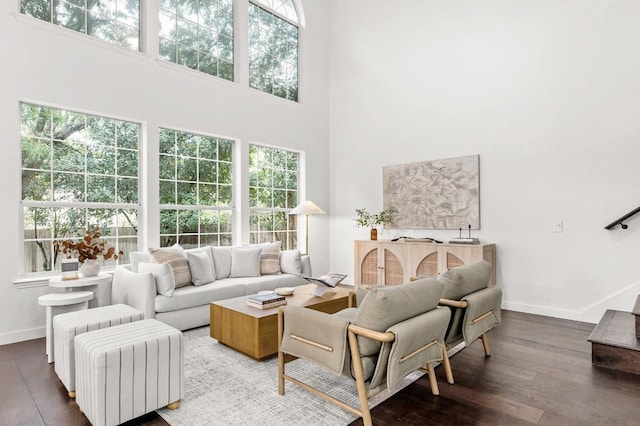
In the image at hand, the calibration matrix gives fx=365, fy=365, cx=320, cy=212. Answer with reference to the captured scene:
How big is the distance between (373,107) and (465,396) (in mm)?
4809

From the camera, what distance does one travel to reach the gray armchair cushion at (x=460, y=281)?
2.65 m

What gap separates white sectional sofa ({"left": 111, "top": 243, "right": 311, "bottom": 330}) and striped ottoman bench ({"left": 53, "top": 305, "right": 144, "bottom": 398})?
0.79m

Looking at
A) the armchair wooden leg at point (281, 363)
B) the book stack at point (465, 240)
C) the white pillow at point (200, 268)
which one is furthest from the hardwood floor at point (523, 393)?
the white pillow at point (200, 268)

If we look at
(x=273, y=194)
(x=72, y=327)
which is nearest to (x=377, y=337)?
(x=72, y=327)

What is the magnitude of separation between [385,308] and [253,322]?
56.4 inches

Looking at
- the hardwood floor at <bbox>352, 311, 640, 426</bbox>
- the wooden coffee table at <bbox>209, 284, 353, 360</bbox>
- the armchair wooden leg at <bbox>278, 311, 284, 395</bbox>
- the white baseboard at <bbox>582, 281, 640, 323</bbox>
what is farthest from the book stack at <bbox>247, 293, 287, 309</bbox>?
the white baseboard at <bbox>582, 281, 640, 323</bbox>

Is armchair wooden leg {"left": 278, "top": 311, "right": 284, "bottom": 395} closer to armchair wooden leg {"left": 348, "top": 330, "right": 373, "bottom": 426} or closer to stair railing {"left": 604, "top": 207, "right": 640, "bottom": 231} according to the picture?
armchair wooden leg {"left": 348, "top": 330, "right": 373, "bottom": 426}

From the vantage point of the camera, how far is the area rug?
2.16 metres

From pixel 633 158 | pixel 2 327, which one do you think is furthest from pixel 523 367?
pixel 2 327

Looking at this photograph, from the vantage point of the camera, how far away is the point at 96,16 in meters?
4.28

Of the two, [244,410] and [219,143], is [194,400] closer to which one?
[244,410]

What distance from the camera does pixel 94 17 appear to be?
168 inches

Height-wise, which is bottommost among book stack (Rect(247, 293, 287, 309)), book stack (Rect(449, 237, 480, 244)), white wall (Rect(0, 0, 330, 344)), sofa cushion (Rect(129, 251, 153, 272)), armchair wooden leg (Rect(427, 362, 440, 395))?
armchair wooden leg (Rect(427, 362, 440, 395))

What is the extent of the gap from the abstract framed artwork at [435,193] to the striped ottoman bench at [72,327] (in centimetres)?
401
